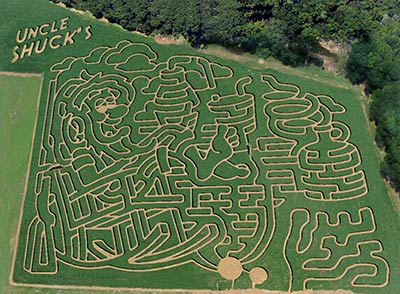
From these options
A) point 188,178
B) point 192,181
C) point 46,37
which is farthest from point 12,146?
point 192,181

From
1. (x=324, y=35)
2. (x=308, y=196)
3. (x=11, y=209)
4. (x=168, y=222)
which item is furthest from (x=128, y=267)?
(x=324, y=35)

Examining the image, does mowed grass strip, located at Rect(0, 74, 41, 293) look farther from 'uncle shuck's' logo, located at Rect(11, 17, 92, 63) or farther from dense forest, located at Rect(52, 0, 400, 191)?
dense forest, located at Rect(52, 0, 400, 191)

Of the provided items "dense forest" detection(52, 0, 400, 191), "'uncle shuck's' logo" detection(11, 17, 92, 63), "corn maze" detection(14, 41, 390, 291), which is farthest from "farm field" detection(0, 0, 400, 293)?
"dense forest" detection(52, 0, 400, 191)

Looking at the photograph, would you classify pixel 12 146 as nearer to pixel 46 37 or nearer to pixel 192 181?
pixel 46 37

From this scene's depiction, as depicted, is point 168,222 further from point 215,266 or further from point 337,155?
point 337,155

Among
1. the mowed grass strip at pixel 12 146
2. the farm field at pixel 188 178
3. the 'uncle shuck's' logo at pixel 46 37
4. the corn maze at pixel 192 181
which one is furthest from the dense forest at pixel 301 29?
the mowed grass strip at pixel 12 146
